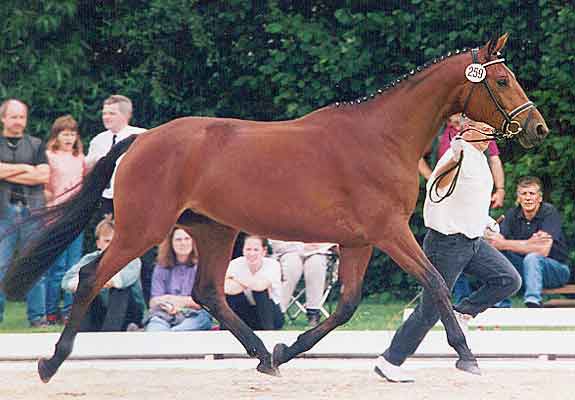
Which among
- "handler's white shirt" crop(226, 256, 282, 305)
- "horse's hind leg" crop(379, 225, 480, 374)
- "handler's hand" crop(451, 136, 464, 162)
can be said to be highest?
"handler's hand" crop(451, 136, 464, 162)

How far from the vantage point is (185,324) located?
33.7ft

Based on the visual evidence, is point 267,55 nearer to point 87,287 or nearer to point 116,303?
point 116,303

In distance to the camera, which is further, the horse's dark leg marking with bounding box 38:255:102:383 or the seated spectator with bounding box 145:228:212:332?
the seated spectator with bounding box 145:228:212:332

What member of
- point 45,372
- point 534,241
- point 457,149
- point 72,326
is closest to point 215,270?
point 72,326

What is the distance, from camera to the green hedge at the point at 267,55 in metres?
13.1

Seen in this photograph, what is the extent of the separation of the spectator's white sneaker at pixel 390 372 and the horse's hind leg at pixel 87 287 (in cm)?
147

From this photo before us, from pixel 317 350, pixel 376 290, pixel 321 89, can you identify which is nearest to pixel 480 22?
pixel 321 89

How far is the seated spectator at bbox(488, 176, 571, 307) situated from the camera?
11195mm

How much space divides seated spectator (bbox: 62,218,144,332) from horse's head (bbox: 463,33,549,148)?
10.9ft

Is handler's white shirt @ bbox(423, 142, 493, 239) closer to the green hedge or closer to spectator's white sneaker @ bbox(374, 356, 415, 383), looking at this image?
spectator's white sneaker @ bbox(374, 356, 415, 383)

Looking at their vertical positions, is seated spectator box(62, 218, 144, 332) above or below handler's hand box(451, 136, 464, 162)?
below

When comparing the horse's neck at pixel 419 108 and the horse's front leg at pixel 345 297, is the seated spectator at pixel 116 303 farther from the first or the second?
the horse's neck at pixel 419 108

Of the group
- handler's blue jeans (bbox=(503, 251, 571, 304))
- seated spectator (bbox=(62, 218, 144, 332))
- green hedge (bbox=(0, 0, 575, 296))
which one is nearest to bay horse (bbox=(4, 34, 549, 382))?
seated spectator (bbox=(62, 218, 144, 332))

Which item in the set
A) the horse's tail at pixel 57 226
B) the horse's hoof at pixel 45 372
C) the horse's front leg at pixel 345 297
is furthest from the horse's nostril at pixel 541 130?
the horse's hoof at pixel 45 372
